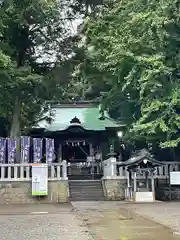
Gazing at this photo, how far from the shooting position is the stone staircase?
22.1m

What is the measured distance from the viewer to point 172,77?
19219mm

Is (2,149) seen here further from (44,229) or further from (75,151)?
(44,229)

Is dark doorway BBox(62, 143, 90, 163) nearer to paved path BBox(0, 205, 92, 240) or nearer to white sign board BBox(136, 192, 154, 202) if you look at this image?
white sign board BBox(136, 192, 154, 202)

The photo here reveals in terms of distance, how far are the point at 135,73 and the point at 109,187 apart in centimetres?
680

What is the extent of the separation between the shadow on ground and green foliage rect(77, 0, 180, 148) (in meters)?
6.78

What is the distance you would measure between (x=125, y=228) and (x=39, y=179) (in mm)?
10868

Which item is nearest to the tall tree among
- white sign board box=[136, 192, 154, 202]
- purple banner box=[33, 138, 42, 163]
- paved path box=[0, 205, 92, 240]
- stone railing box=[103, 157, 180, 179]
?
purple banner box=[33, 138, 42, 163]

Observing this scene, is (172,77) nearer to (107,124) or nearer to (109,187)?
(109,187)

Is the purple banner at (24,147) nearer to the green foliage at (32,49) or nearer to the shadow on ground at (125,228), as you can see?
the green foliage at (32,49)

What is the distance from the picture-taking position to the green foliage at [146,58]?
17.9 meters

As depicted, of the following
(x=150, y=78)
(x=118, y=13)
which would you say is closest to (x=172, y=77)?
(x=150, y=78)

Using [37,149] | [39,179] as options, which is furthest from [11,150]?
[39,179]

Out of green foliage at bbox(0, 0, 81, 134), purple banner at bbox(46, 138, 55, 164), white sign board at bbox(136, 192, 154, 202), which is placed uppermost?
green foliage at bbox(0, 0, 81, 134)

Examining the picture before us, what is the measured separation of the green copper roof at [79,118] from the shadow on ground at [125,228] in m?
15.4
